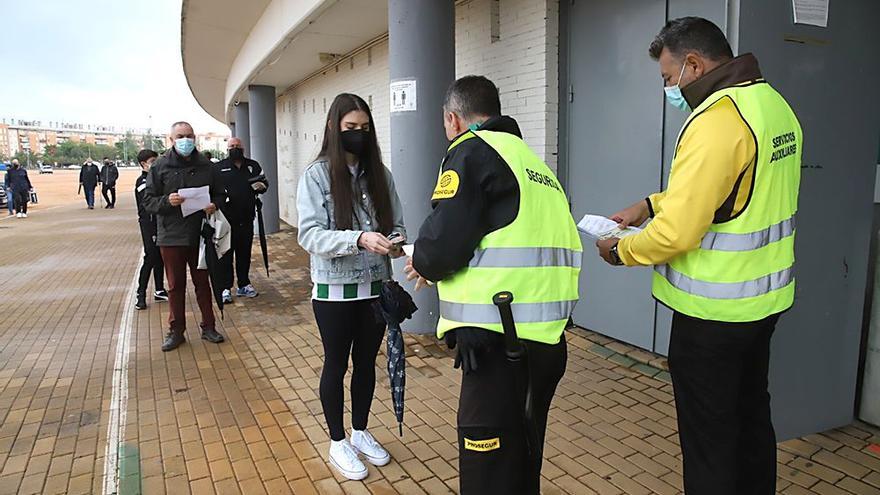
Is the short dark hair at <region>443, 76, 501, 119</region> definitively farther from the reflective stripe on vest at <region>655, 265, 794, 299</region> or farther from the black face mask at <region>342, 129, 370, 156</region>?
the reflective stripe on vest at <region>655, 265, 794, 299</region>

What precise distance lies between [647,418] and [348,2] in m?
5.78

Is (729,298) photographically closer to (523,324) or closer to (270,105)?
(523,324)

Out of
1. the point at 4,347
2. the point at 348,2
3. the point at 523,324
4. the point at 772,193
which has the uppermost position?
the point at 348,2

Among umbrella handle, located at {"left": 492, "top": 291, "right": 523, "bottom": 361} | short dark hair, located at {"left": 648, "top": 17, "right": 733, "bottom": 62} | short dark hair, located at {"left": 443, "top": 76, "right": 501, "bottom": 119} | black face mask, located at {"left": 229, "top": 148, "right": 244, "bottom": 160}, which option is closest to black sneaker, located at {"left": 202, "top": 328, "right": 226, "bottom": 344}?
black face mask, located at {"left": 229, "top": 148, "right": 244, "bottom": 160}

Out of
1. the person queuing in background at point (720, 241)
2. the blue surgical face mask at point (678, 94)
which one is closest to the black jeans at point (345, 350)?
the person queuing in background at point (720, 241)

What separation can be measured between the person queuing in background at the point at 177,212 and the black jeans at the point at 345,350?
275 centimetres

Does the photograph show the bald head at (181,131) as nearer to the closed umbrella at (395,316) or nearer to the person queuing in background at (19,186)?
the closed umbrella at (395,316)

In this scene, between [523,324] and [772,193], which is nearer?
[523,324]

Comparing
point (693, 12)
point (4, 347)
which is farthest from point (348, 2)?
point (4, 347)

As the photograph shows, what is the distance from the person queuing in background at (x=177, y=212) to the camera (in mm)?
5105

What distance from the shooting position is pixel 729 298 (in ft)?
6.98

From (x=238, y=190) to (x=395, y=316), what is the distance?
193 inches

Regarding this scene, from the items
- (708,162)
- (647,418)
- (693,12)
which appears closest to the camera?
(708,162)

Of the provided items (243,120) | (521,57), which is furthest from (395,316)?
(243,120)
